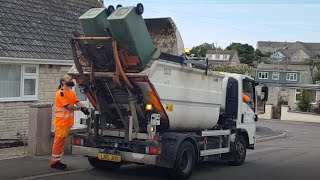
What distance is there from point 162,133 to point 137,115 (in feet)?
2.01

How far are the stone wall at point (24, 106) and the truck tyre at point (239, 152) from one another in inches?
254

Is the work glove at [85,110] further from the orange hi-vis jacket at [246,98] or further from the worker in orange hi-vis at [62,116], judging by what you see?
the orange hi-vis jacket at [246,98]

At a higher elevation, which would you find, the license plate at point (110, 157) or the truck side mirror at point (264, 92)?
the truck side mirror at point (264, 92)

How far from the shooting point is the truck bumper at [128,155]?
31.2 ft

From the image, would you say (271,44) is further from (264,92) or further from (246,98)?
(246,98)

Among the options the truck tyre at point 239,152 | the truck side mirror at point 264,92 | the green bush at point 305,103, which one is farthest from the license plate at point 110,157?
Result: the green bush at point 305,103

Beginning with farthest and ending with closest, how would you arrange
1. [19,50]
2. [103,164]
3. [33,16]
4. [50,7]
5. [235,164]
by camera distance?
[50,7] < [33,16] < [19,50] < [235,164] < [103,164]

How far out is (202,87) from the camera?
11.2 meters

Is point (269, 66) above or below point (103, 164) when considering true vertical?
above

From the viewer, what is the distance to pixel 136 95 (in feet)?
32.3

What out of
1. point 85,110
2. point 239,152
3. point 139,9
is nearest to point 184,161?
point 85,110

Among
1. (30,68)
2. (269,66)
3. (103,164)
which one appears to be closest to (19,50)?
(30,68)

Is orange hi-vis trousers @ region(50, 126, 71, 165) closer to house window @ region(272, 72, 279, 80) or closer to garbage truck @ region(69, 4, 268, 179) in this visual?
garbage truck @ region(69, 4, 268, 179)

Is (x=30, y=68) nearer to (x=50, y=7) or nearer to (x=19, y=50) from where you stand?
(x=19, y=50)
